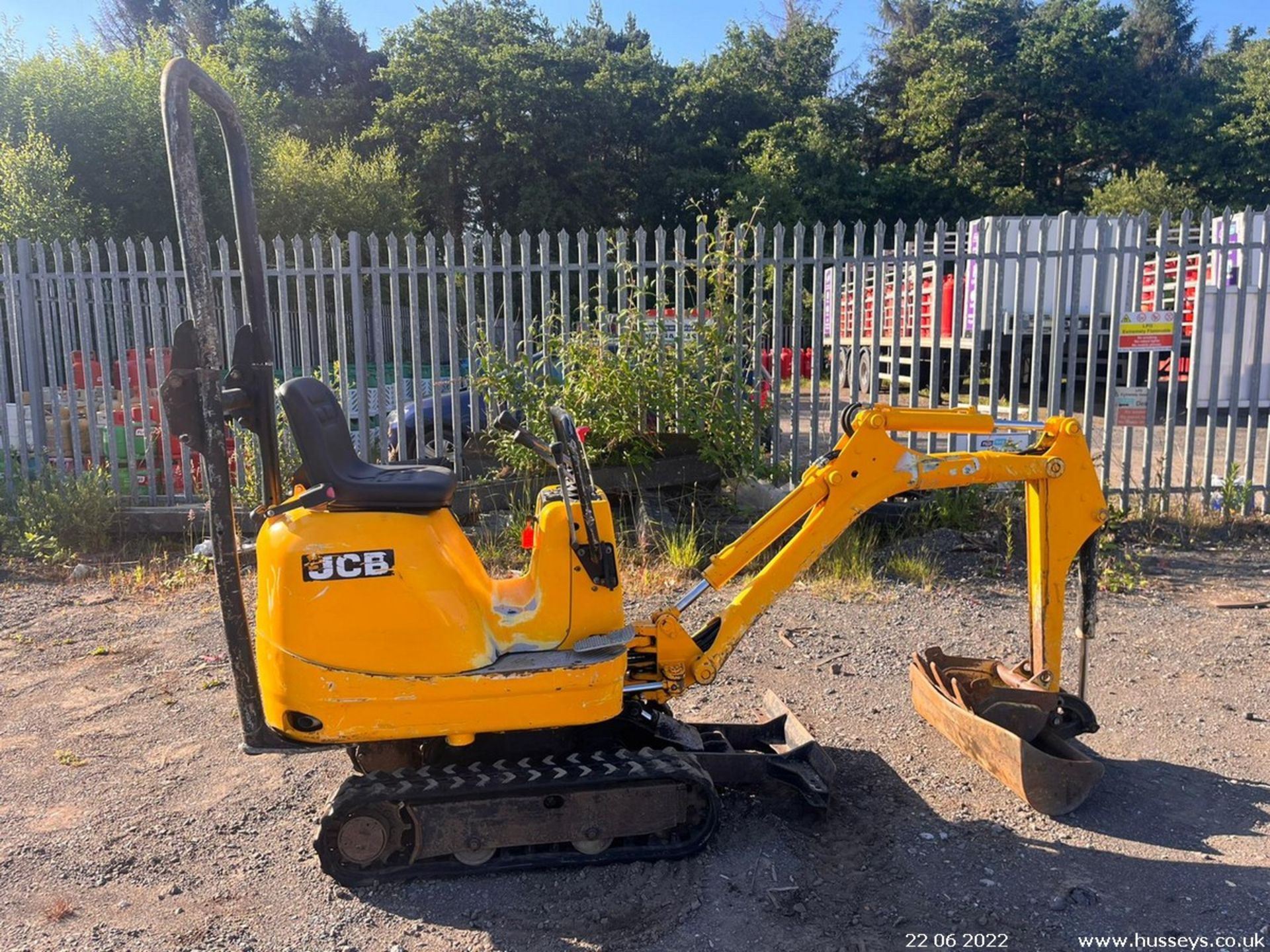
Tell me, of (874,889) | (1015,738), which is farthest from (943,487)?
(874,889)

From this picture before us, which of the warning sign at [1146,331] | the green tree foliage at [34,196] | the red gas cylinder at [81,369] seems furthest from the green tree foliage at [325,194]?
the warning sign at [1146,331]

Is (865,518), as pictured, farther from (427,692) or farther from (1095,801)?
(427,692)

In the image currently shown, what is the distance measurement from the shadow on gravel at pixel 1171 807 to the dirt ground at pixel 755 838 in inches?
0.4

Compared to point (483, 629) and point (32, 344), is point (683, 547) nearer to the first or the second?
point (483, 629)

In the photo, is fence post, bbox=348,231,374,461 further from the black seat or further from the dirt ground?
the black seat

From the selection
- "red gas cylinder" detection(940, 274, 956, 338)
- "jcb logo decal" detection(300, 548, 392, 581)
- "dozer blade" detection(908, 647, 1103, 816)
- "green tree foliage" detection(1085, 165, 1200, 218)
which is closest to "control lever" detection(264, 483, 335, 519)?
"jcb logo decal" detection(300, 548, 392, 581)

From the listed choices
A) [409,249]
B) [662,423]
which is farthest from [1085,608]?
[409,249]

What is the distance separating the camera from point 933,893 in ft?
10.5

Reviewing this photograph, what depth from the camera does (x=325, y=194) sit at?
22.7m

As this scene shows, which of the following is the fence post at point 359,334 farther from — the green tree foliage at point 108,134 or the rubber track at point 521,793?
the green tree foliage at point 108,134

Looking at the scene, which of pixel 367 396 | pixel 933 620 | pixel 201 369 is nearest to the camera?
pixel 201 369

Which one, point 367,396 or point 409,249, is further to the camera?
point 367,396

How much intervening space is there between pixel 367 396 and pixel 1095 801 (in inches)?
269

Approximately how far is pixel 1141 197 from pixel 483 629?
31965mm
